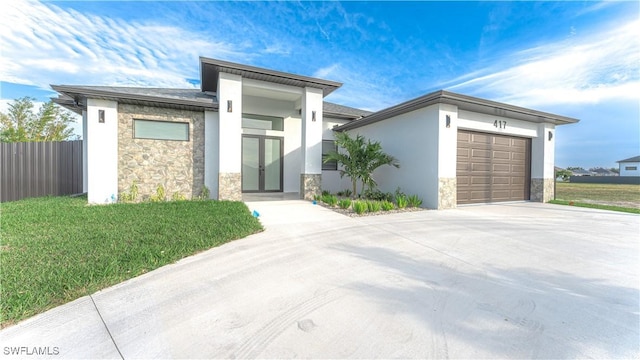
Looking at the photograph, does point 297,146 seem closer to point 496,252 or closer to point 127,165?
point 127,165

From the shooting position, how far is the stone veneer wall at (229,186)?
8.38 meters

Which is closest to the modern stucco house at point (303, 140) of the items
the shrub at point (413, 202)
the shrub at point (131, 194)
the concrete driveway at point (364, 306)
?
the shrub at point (131, 194)

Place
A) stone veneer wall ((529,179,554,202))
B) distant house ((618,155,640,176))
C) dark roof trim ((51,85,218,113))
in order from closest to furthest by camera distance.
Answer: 1. dark roof trim ((51,85,218,113))
2. stone veneer wall ((529,179,554,202))
3. distant house ((618,155,640,176))

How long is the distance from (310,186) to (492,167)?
21.9 feet

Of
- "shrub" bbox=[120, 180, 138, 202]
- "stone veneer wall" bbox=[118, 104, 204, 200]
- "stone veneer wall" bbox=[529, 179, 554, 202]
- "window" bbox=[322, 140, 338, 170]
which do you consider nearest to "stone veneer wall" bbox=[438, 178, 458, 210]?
"stone veneer wall" bbox=[529, 179, 554, 202]

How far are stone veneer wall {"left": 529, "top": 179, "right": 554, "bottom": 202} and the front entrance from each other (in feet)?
34.5

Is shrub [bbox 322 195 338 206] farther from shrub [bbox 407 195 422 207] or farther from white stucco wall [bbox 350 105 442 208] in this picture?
white stucco wall [bbox 350 105 442 208]

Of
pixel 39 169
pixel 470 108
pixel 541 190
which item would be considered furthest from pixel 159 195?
pixel 541 190

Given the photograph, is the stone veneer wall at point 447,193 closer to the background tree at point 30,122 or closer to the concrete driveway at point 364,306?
the concrete driveway at point 364,306

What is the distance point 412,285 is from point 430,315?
0.59 m

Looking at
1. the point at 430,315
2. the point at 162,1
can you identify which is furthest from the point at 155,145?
the point at 430,315

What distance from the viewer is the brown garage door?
8492 mm

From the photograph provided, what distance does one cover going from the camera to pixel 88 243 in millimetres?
3756

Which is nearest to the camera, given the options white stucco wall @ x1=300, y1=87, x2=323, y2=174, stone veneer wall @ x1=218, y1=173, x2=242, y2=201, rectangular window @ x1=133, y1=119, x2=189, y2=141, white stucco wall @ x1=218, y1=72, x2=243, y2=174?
rectangular window @ x1=133, y1=119, x2=189, y2=141
